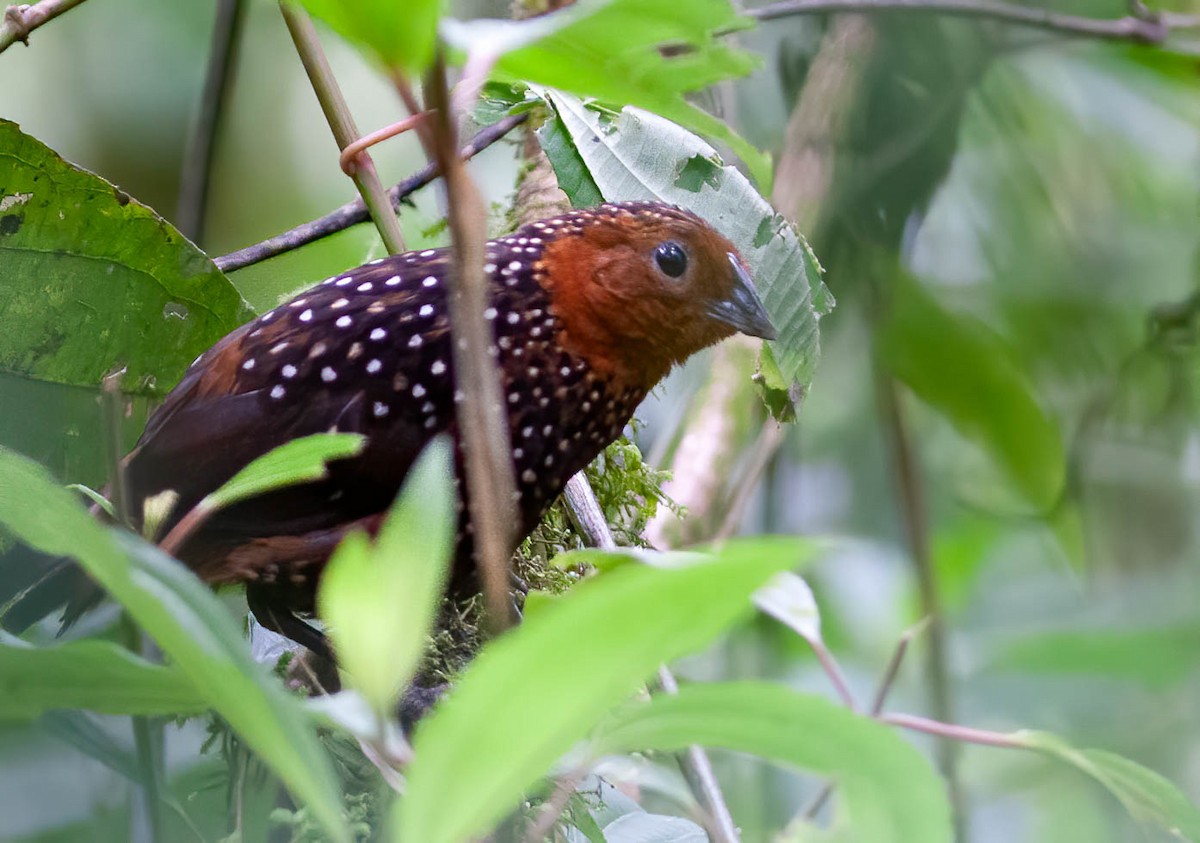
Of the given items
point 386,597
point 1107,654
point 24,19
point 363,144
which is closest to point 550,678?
point 386,597

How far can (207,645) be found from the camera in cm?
43

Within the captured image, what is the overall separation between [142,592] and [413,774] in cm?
12

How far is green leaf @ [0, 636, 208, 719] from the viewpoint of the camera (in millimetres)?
509

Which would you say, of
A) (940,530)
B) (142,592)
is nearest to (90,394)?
(142,592)

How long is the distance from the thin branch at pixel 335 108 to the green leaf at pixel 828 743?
2.61 feet

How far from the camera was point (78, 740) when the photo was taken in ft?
2.78

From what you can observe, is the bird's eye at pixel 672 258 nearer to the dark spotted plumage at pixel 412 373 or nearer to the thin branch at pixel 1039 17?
the dark spotted plumage at pixel 412 373

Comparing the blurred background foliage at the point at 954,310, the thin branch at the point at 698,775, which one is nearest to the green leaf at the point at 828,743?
the thin branch at the point at 698,775

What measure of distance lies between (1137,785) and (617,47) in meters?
0.63

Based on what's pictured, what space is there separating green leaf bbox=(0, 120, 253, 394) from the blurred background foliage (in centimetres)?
31

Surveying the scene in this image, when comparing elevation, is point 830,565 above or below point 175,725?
below

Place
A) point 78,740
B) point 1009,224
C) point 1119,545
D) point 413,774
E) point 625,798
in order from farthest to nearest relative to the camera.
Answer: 1. point 1119,545
2. point 1009,224
3. point 625,798
4. point 78,740
5. point 413,774

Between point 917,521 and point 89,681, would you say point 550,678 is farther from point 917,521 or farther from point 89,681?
point 917,521

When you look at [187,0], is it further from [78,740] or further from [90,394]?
[78,740]
